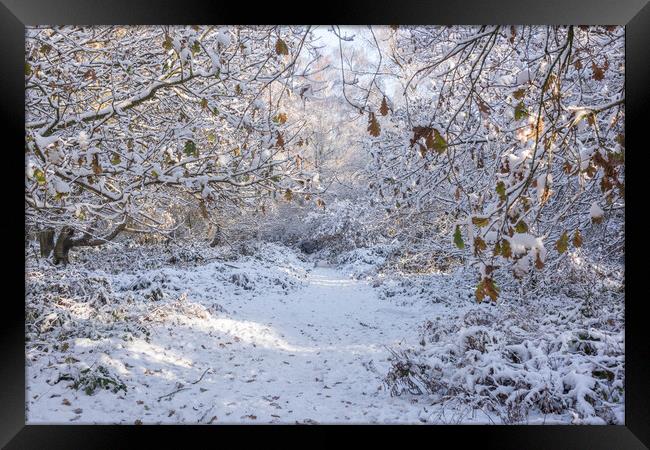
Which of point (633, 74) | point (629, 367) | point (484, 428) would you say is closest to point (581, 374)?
point (629, 367)

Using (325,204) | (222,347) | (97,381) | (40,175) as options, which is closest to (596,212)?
(325,204)

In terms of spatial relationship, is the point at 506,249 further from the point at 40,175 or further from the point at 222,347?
the point at 222,347

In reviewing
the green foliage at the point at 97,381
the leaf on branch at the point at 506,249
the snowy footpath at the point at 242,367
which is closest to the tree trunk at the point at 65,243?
the snowy footpath at the point at 242,367

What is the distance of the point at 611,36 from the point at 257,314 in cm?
439

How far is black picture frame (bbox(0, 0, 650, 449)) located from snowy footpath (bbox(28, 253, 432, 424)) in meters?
0.61

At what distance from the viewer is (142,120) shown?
3.61 metres

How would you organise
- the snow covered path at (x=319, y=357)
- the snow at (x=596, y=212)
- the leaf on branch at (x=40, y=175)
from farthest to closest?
the snow covered path at (x=319, y=357) → the leaf on branch at (x=40, y=175) → the snow at (x=596, y=212)

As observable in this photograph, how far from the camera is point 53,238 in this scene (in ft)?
14.3

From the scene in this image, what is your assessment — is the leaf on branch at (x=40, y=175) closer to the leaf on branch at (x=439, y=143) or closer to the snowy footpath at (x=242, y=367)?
the snowy footpath at (x=242, y=367)

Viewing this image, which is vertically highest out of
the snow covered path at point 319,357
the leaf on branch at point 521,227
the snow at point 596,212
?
the snow at point 596,212

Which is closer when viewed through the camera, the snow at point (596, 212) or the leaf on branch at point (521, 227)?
the leaf on branch at point (521, 227)

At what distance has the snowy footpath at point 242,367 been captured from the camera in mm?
2816

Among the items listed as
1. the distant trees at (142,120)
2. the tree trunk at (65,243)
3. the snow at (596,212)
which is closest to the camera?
the snow at (596,212)
